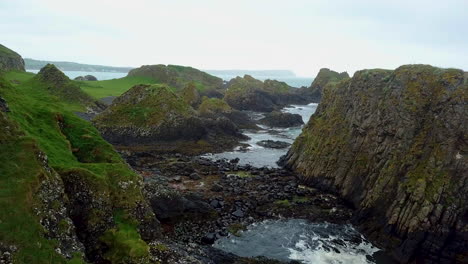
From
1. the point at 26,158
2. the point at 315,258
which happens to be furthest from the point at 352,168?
the point at 26,158

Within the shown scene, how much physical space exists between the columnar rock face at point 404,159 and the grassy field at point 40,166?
82.1 ft

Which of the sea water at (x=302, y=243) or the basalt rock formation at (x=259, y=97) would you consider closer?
the sea water at (x=302, y=243)

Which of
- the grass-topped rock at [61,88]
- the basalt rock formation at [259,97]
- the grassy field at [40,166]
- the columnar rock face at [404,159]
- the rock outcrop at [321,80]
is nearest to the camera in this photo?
the grassy field at [40,166]

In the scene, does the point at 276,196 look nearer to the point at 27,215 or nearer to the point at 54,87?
the point at 27,215

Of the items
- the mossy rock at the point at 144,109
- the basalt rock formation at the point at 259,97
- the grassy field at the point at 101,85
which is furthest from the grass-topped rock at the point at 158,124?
the basalt rock formation at the point at 259,97

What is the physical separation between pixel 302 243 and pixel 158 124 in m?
43.4

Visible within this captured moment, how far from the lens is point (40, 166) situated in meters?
23.2

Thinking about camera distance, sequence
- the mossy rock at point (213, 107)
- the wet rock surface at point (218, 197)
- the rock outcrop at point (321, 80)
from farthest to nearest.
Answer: the rock outcrop at point (321, 80)
the mossy rock at point (213, 107)
the wet rock surface at point (218, 197)

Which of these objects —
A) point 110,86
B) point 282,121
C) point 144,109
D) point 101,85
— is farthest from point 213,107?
point 101,85

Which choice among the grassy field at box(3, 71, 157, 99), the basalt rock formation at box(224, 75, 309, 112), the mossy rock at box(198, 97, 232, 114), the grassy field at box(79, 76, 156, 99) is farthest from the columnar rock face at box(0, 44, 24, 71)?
the basalt rock formation at box(224, 75, 309, 112)

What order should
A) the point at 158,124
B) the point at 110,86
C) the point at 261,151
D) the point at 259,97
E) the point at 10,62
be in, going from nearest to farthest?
A: the point at 158,124
the point at 261,151
the point at 10,62
the point at 110,86
the point at 259,97

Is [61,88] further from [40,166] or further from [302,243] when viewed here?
[302,243]

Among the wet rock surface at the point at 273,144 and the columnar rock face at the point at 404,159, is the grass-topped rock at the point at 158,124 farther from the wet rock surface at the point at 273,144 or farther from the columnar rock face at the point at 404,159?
the columnar rock face at the point at 404,159

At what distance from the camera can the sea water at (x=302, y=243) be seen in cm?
3203
